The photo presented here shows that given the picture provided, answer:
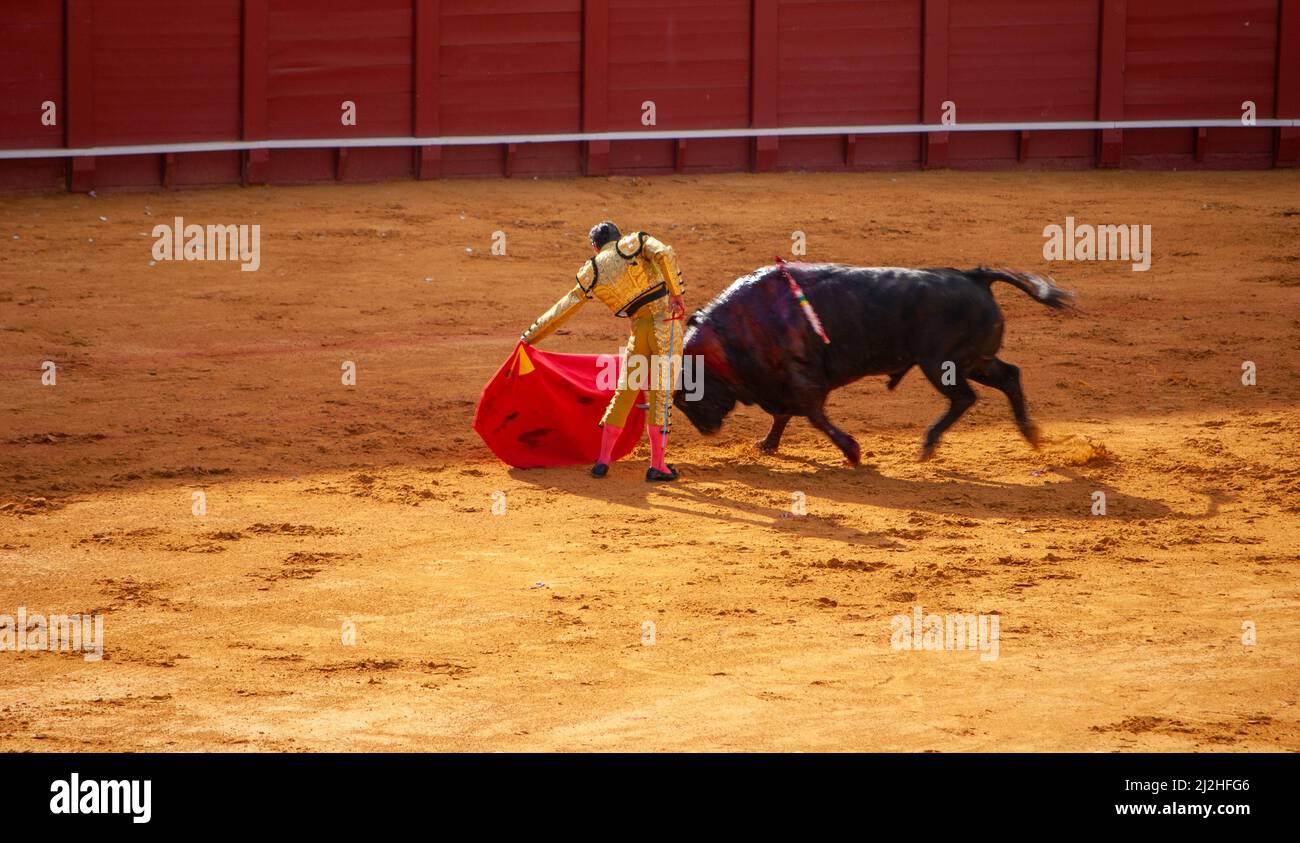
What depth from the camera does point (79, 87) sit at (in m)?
13.1

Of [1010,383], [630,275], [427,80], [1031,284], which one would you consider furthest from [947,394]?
[427,80]

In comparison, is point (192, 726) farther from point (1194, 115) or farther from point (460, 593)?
point (1194, 115)

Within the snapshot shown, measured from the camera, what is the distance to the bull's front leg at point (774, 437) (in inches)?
336

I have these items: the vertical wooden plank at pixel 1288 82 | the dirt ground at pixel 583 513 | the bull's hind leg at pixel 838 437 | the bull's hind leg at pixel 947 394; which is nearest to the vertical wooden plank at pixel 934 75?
the dirt ground at pixel 583 513

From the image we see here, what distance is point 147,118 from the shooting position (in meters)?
13.5

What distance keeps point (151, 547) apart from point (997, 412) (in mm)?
4831

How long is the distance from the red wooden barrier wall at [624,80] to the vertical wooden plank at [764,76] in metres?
0.02

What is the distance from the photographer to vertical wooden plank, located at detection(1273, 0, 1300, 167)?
15.8 metres

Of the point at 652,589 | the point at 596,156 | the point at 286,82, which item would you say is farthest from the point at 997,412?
the point at 286,82

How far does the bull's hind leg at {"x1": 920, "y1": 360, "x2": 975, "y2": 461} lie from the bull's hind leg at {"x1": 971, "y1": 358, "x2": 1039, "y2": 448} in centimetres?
13

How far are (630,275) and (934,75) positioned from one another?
28.0ft

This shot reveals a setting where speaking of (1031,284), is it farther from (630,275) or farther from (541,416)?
(541,416)

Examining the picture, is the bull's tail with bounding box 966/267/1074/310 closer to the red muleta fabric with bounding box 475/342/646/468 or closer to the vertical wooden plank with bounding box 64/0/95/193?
the red muleta fabric with bounding box 475/342/646/468

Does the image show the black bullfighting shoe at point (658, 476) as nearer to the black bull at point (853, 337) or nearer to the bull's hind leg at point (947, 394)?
the black bull at point (853, 337)
